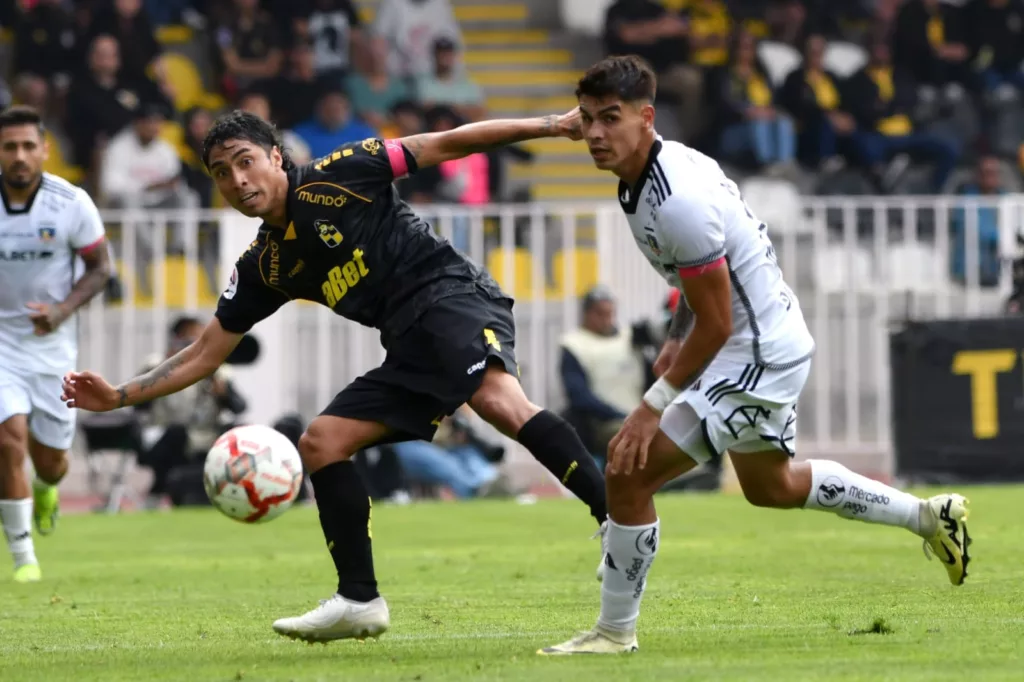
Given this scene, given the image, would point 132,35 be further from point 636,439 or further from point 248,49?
point 636,439

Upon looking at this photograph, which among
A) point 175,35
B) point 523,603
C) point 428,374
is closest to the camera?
point 428,374

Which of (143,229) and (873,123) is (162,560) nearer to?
(143,229)

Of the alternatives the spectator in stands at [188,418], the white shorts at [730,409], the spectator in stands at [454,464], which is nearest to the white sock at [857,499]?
the white shorts at [730,409]

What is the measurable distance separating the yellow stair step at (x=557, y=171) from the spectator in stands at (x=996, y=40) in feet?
16.9

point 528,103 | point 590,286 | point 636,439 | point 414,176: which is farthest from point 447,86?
point 636,439

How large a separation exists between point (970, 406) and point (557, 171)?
8.66 m

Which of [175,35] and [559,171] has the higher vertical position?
[175,35]

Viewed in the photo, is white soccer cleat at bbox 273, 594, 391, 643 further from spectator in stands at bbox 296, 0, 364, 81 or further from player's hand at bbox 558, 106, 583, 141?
spectator in stands at bbox 296, 0, 364, 81

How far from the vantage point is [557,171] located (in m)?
24.9

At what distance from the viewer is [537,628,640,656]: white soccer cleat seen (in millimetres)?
6602

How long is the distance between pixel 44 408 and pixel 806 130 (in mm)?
13533

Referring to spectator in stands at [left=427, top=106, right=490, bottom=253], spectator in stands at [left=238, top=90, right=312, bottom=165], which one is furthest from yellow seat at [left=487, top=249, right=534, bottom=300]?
spectator in stands at [left=238, top=90, right=312, bottom=165]

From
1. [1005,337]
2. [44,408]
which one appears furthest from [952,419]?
[44,408]

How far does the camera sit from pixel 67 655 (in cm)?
721
